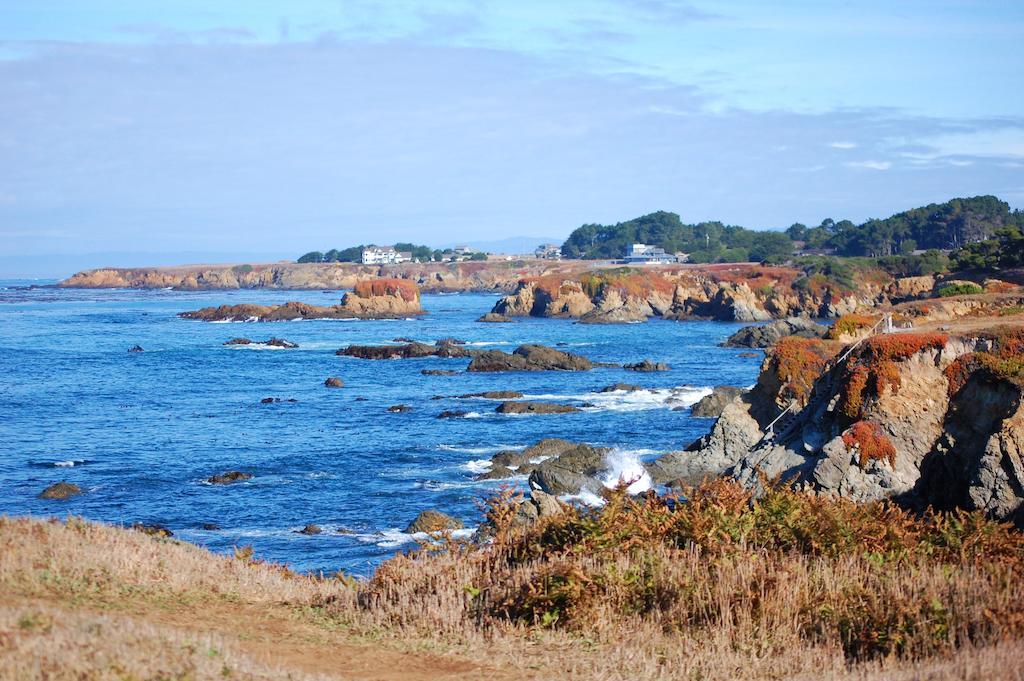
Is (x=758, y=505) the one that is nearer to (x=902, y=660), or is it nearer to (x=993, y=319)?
(x=902, y=660)

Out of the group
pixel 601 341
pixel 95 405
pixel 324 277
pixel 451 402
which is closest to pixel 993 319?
pixel 451 402

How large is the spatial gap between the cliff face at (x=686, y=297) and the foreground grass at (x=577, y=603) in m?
94.2

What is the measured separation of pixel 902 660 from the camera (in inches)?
386

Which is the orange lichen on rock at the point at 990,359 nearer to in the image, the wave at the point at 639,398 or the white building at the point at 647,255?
the wave at the point at 639,398

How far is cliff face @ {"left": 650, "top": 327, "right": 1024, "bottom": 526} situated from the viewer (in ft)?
64.4

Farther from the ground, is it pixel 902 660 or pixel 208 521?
pixel 902 660

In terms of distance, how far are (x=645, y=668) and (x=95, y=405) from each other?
151 feet

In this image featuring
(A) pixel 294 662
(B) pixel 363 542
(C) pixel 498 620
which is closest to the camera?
(A) pixel 294 662

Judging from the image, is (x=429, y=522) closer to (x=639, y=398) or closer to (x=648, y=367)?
(x=639, y=398)

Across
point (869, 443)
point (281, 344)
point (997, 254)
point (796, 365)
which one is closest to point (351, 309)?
point (281, 344)

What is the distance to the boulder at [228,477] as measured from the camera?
32.4 metres

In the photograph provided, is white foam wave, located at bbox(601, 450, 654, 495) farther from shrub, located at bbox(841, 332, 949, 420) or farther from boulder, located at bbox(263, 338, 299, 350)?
boulder, located at bbox(263, 338, 299, 350)

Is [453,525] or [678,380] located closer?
[453,525]

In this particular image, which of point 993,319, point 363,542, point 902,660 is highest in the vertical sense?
point 993,319
